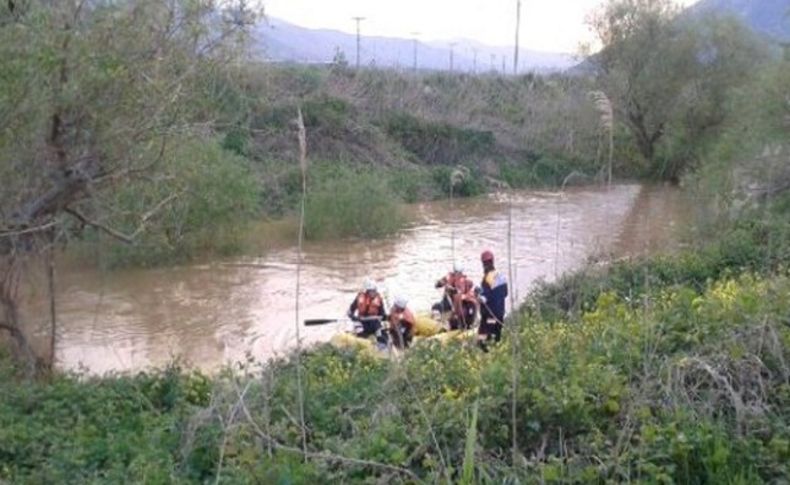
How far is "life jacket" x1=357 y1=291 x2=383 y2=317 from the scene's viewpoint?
43.3 ft

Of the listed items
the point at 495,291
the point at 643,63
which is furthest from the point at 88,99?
the point at 643,63

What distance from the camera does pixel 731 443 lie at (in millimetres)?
3807

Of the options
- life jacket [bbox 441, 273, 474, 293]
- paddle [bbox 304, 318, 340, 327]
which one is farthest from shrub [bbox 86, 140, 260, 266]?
life jacket [bbox 441, 273, 474, 293]

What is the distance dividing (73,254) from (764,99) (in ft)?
50.2

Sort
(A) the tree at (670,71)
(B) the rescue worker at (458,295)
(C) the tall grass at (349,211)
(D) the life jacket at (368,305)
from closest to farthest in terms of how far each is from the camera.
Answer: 1. (B) the rescue worker at (458,295)
2. (D) the life jacket at (368,305)
3. (C) the tall grass at (349,211)
4. (A) the tree at (670,71)

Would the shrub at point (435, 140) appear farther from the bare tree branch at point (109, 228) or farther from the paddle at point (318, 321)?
the bare tree branch at point (109, 228)

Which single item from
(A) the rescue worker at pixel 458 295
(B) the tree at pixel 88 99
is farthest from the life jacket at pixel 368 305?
(B) the tree at pixel 88 99

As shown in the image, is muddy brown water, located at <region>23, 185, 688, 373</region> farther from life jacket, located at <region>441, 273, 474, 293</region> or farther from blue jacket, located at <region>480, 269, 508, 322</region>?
life jacket, located at <region>441, 273, 474, 293</region>

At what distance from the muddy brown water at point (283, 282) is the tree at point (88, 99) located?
202cm

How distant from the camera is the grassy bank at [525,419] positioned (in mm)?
3729

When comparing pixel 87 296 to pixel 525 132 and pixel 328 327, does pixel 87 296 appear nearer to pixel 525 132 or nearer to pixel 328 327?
pixel 328 327

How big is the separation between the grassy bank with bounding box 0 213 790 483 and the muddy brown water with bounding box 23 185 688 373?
4582 millimetres

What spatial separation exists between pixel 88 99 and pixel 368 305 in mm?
5233

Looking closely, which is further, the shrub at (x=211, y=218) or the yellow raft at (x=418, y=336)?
the shrub at (x=211, y=218)
